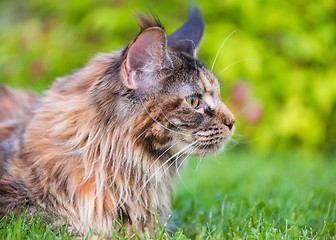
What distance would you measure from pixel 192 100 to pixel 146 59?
1.00 ft

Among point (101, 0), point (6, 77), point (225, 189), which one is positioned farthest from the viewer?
point (6, 77)

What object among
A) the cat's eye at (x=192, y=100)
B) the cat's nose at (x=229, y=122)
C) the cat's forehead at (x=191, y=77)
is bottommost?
the cat's nose at (x=229, y=122)

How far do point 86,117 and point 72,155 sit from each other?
0.65ft

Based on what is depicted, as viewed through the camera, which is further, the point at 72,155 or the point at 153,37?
the point at 72,155

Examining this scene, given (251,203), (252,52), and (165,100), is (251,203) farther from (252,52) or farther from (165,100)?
(252,52)

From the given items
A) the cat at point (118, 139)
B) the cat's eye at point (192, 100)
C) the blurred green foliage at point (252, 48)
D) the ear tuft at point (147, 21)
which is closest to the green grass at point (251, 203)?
the cat at point (118, 139)

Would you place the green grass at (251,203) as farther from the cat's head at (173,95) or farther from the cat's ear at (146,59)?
the cat's ear at (146,59)

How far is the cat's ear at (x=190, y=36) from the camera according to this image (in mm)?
1986

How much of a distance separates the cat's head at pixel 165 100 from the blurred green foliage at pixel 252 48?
2248mm

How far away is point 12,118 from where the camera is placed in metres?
2.42

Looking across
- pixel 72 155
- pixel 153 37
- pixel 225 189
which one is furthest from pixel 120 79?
pixel 225 189

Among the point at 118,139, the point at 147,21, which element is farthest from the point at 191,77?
the point at 118,139

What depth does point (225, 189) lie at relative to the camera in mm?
2854

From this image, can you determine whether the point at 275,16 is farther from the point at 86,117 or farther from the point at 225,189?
the point at 86,117
